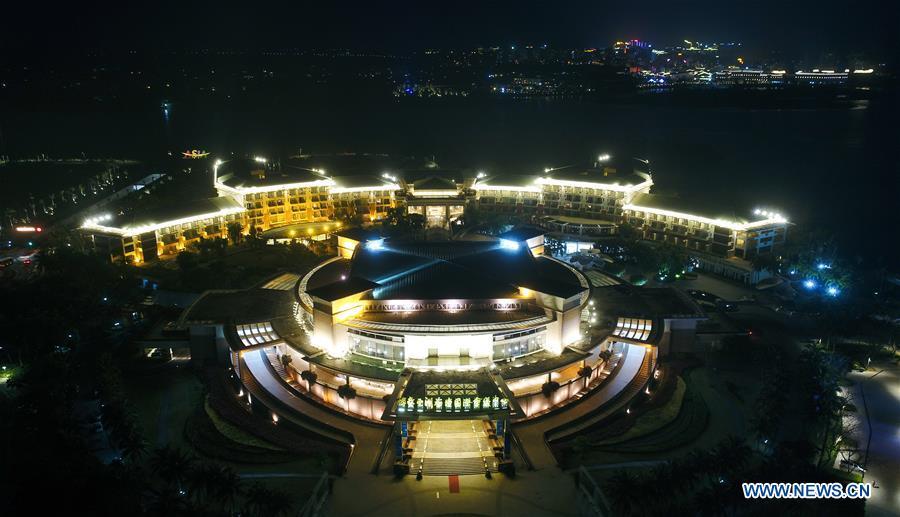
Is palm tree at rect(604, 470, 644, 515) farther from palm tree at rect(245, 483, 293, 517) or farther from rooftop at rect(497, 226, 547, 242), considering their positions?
rooftop at rect(497, 226, 547, 242)

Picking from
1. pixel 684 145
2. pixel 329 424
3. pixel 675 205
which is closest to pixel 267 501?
pixel 329 424

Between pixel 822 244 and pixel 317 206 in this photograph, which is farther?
pixel 317 206

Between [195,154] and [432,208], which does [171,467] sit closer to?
[432,208]

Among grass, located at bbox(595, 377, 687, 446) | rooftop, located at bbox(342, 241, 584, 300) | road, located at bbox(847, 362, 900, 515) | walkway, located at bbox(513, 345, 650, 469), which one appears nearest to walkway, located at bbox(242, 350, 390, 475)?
walkway, located at bbox(513, 345, 650, 469)

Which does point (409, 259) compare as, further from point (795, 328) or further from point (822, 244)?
point (822, 244)

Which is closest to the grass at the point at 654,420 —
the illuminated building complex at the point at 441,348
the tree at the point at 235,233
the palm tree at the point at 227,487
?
the illuminated building complex at the point at 441,348

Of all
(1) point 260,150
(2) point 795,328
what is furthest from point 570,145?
(2) point 795,328
